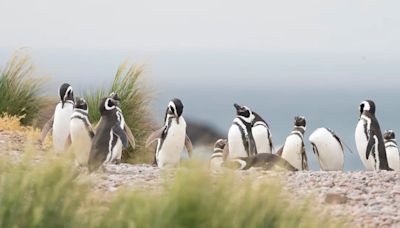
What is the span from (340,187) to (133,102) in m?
5.81

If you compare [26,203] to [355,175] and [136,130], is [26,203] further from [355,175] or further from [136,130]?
[136,130]

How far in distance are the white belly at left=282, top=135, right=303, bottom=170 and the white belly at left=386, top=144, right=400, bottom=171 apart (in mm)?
1536

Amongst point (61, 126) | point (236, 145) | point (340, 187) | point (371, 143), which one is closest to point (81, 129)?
point (61, 126)

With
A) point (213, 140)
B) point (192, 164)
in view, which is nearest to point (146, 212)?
point (192, 164)

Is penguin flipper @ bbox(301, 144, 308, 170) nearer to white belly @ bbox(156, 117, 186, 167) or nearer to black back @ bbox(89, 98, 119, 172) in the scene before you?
white belly @ bbox(156, 117, 186, 167)

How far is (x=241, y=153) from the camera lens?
11.7m

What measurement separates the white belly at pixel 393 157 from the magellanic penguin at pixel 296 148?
4.61 feet

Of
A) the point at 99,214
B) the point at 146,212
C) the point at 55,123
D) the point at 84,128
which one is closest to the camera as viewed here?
the point at 146,212

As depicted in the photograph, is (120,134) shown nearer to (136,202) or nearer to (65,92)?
(65,92)

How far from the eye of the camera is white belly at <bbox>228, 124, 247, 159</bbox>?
461 inches

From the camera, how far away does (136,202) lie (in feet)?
16.0

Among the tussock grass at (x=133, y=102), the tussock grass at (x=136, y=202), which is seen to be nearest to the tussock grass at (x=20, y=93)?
the tussock grass at (x=133, y=102)

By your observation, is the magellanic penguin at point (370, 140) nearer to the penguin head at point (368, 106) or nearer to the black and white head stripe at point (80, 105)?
the penguin head at point (368, 106)

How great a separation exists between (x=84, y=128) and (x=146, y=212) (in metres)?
5.99
